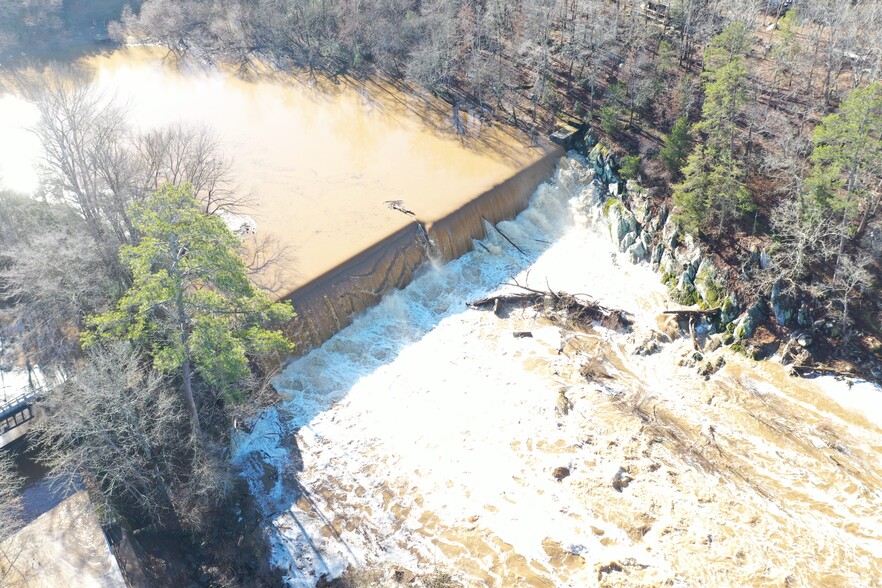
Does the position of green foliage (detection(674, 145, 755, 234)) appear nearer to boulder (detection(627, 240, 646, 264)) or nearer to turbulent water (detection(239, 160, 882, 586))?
boulder (detection(627, 240, 646, 264))

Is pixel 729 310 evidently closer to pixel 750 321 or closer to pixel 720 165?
pixel 750 321

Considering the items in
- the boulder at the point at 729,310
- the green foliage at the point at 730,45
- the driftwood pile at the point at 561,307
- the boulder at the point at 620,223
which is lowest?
the driftwood pile at the point at 561,307

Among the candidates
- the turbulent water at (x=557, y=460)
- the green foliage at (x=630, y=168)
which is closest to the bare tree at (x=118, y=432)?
the turbulent water at (x=557, y=460)

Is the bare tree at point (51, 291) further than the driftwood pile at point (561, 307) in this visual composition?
No

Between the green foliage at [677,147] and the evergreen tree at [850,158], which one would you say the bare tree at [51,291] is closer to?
the green foliage at [677,147]

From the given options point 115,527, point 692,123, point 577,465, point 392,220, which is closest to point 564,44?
point 692,123

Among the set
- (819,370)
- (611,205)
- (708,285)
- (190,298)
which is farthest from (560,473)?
(611,205)
